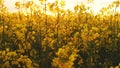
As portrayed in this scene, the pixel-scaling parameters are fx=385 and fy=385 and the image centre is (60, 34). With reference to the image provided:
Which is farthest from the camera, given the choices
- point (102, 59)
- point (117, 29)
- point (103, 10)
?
point (103, 10)

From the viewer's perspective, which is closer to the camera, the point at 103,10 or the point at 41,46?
the point at 41,46

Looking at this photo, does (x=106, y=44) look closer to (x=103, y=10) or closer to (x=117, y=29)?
(x=117, y=29)

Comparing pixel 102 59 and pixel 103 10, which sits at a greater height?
pixel 103 10

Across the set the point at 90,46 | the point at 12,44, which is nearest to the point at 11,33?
the point at 12,44

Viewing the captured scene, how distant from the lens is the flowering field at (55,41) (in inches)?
229

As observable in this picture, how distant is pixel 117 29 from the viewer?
25.6ft

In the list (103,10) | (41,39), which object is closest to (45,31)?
(41,39)

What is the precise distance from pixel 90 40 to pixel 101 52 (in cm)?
97

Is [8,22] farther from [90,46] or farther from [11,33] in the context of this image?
[90,46]

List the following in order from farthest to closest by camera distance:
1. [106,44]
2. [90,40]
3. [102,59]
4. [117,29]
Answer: [117,29] → [106,44] → [102,59] → [90,40]

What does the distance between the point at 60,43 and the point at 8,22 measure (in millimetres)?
2642

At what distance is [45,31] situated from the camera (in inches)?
276

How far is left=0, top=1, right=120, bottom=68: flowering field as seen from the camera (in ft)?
19.1

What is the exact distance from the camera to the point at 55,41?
246 inches
